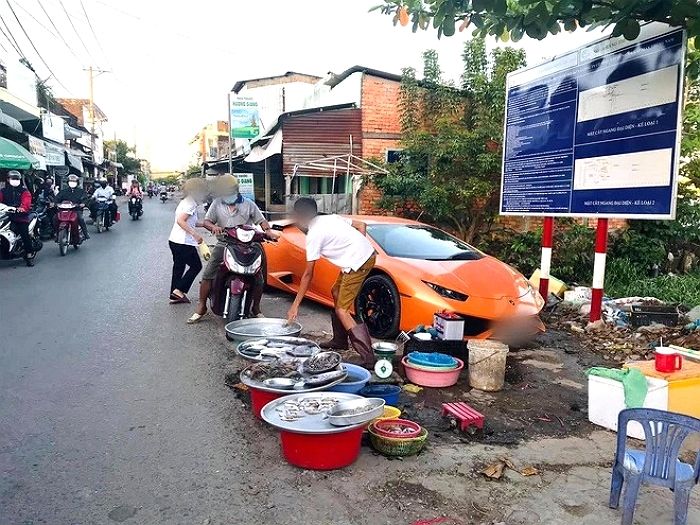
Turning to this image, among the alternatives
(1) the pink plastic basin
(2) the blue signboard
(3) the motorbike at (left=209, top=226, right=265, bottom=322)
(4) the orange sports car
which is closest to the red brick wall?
(2) the blue signboard

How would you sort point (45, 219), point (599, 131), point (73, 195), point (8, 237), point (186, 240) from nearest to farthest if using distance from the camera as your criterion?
point (599, 131)
point (186, 240)
point (8, 237)
point (73, 195)
point (45, 219)

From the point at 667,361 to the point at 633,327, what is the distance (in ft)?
9.49

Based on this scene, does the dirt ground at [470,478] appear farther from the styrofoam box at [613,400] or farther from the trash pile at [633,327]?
the trash pile at [633,327]

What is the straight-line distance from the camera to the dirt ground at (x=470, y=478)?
293cm

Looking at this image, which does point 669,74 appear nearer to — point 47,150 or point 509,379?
point 509,379

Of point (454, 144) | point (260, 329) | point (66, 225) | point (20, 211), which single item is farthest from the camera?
point (66, 225)

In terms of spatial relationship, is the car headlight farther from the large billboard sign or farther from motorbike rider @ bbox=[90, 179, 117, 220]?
motorbike rider @ bbox=[90, 179, 117, 220]

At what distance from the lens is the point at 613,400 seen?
4.07 meters

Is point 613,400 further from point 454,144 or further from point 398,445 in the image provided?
point 454,144

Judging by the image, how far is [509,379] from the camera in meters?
5.13

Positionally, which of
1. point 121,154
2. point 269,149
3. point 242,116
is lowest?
point 269,149

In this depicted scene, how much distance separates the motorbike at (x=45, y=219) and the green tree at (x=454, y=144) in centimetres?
800

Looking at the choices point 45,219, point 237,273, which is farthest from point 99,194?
point 237,273

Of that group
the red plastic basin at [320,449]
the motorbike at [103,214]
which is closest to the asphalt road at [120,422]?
the red plastic basin at [320,449]
